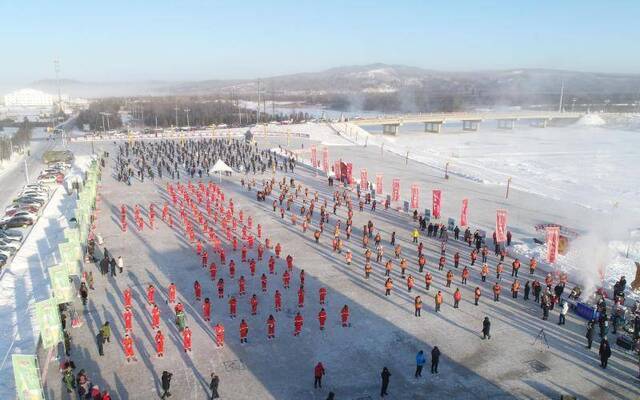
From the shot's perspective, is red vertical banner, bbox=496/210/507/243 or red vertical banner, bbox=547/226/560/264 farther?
red vertical banner, bbox=496/210/507/243

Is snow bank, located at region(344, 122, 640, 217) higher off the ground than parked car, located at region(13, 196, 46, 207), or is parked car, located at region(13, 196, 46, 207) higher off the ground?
parked car, located at region(13, 196, 46, 207)

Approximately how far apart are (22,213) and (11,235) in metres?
3.60

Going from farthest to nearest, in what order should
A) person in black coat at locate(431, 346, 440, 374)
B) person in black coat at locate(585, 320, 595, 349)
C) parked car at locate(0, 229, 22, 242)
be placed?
1. parked car at locate(0, 229, 22, 242)
2. person in black coat at locate(585, 320, 595, 349)
3. person in black coat at locate(431, 346, 440, 374)

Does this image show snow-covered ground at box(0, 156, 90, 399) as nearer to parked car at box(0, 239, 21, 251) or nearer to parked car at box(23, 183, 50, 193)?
parked car at box(0, 239, 21, 251)

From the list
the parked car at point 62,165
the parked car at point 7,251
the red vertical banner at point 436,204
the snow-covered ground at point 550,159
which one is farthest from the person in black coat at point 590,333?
the parked car at point 62,165

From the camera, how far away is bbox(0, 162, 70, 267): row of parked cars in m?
20.2

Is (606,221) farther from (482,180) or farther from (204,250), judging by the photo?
(204,250)

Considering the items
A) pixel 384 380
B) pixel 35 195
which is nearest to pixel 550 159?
pixel 35 195

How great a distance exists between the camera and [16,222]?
78.5 ft

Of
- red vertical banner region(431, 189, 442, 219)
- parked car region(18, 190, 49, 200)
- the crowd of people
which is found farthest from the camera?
parked car region(18, 190, 49, 200)

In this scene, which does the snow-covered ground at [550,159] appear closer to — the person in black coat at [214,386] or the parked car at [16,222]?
the person in black coat at [214,386]

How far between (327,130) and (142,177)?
139ft

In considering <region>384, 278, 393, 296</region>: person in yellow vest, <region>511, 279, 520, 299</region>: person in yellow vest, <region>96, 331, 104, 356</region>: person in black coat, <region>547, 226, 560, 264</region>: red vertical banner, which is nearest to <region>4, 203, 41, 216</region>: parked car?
<region>96, 331, 104, 356</region>: person in black coat

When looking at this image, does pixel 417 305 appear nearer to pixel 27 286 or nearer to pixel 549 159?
pixel 27 286
